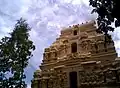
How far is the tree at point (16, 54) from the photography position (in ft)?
72.0

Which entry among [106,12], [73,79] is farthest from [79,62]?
[106,12]

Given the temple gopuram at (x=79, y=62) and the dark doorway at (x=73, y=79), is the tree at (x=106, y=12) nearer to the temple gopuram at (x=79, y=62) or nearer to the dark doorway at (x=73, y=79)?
the temple gopuram at (x=79, y=62)

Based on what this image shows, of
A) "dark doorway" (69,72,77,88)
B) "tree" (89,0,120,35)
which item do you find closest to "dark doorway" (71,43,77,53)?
"dark doorway" (69,72,77,88)

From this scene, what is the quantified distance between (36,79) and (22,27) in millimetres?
7750

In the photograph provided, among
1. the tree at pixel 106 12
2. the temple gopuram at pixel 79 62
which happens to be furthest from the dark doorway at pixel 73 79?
the tree at pixel 106 12

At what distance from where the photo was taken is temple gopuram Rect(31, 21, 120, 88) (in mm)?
25234

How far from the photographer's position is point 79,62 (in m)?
27.5

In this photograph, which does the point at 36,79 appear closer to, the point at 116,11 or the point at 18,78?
the point at 18,78

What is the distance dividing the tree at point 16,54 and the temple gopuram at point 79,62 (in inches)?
235

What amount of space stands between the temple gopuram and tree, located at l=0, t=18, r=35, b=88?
597 cm

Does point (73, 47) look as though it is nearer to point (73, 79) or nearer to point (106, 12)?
point (73, 79)

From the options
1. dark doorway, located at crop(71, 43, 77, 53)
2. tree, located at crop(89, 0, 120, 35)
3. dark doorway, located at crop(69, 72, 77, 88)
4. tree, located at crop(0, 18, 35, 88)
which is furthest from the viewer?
dark doorway, located at crop(71, 43, 77, 53)

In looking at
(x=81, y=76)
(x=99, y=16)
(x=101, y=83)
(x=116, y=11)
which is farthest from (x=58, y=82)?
(x=116, y=11)

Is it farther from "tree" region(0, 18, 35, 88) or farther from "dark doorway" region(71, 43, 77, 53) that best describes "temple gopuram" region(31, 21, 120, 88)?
"tree" region(0, 18, 35, 88)
